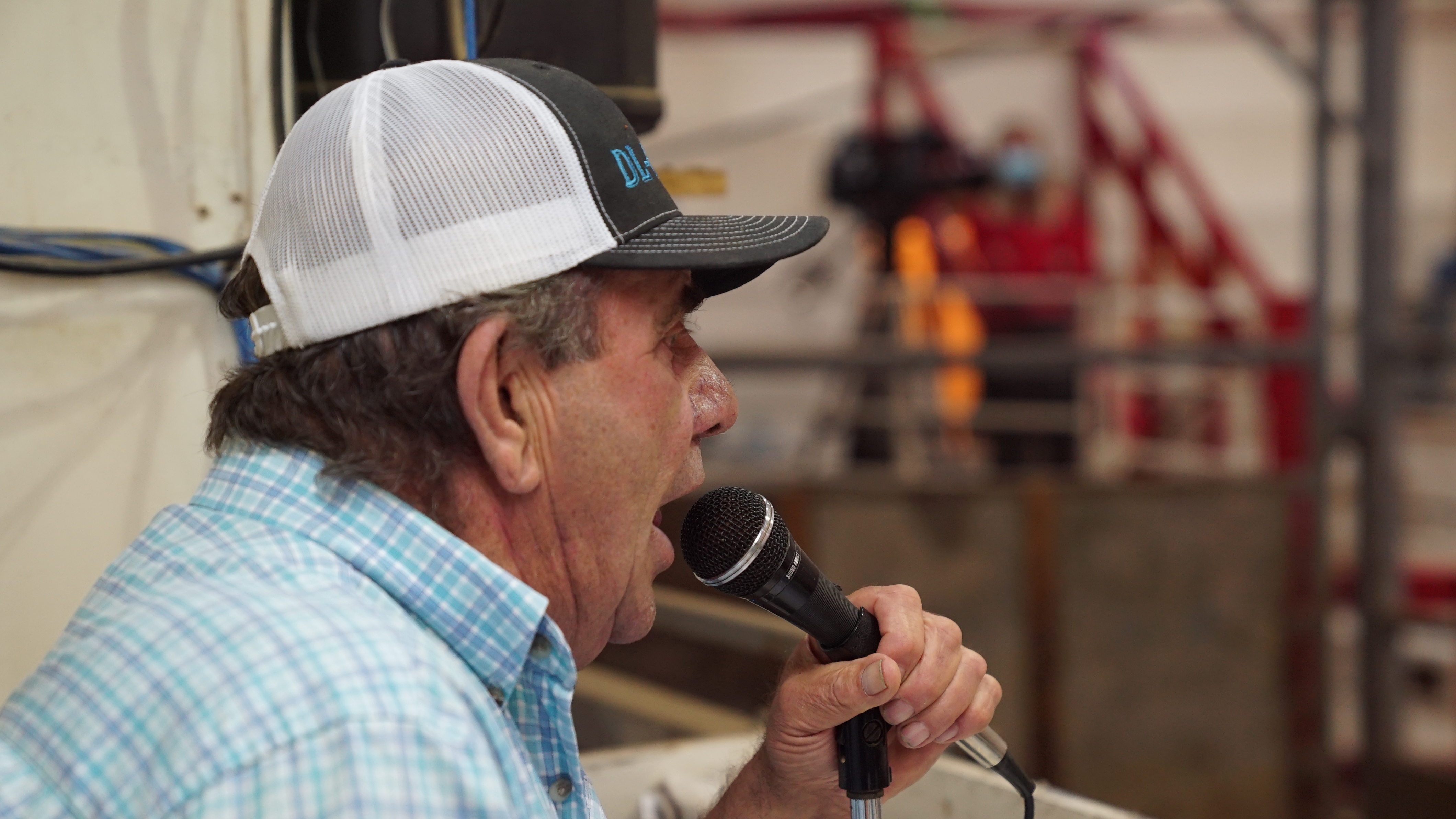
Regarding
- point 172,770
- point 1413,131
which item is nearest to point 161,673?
point 172,770

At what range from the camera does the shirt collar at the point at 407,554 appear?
2.48 feet

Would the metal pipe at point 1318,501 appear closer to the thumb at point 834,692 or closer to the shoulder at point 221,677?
the thumb at point 834,692

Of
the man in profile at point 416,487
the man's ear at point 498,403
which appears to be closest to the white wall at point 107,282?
the man in profile at point 416,487

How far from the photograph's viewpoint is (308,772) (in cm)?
59

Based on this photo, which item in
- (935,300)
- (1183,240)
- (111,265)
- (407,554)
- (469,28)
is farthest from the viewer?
(1183,240)

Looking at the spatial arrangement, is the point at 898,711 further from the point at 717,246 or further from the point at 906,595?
the point at 717,246

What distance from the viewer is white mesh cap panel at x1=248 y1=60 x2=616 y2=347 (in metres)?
0.78

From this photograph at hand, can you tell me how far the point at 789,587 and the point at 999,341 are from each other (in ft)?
13.7

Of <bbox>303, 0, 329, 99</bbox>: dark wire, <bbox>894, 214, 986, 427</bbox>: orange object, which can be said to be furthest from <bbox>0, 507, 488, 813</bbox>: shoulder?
<bbox>894, 214, 986, 427</bbox>: orange object

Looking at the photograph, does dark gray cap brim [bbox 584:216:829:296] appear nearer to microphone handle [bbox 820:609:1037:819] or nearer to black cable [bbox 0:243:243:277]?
microphone handle [bbox 820:609:1037:819]

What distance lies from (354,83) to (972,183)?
→ 4308 millimetres

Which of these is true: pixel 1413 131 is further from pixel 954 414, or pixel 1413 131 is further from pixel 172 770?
pixel 172 770

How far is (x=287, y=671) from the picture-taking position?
24.7 inches

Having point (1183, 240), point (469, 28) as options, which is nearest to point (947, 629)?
point (469, 28)
